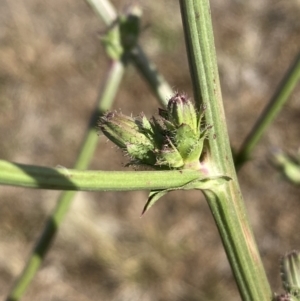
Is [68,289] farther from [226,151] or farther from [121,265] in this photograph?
[226,151]

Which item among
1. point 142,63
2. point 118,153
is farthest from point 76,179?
point 118,153

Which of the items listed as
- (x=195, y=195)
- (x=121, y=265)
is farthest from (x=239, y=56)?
(x=121, y=265)

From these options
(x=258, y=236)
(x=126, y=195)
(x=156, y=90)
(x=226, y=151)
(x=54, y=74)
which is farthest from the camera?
(x=54, y=74)

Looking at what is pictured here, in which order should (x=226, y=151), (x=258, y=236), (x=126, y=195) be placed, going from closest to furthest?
(x=226, y=151) → (x=258, y=236) → (x=126, y=195)

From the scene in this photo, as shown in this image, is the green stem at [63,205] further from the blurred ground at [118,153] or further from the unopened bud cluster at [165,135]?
the blurred ground at [118,153]

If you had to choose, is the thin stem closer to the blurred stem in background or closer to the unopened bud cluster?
the blurred stem in background

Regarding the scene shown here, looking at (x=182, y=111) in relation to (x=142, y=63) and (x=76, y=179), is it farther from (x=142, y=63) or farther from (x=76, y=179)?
(x=142, y=63)
